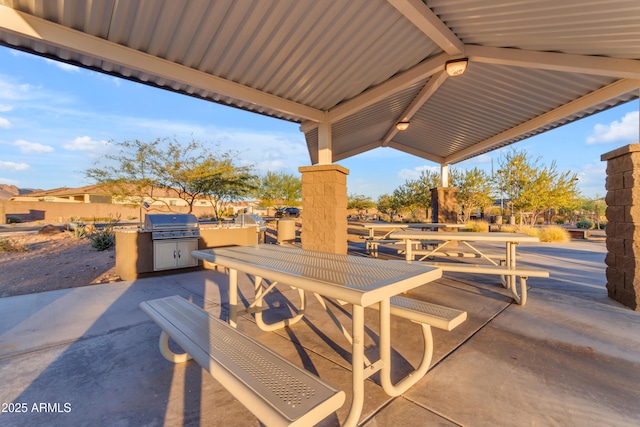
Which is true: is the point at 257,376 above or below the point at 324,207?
below

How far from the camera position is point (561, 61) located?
3.33m

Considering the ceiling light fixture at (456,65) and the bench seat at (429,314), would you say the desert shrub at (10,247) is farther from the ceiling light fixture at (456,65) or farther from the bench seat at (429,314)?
the ceiling light fixture at (456,65)

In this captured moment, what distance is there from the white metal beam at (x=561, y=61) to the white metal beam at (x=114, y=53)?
3116 millimetres

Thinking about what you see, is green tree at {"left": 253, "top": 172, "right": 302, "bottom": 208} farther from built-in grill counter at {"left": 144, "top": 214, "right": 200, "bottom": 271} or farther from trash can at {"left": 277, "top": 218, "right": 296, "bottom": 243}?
built-in grill counter at {"left": 144, "top": 214, "right": 200, "bottom": 271}

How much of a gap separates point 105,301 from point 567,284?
7094mm

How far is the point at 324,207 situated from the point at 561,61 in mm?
3627

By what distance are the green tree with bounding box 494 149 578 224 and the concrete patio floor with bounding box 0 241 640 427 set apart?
14545 mm

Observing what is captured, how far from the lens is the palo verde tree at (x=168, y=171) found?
1048 cm

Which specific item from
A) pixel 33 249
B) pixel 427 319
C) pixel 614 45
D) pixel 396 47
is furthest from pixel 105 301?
pixel 33 249

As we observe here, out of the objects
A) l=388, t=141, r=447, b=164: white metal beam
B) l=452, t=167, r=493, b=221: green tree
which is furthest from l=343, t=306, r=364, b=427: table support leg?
l=452, t=167, r=493, b=221: green tree

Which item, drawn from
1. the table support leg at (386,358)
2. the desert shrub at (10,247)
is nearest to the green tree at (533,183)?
the table support leg at (386,358)

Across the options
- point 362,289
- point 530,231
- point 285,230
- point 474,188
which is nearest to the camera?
point 362,289

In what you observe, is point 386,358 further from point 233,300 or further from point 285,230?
point 285,230

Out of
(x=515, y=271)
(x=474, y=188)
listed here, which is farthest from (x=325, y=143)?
(x=474, y=188)
